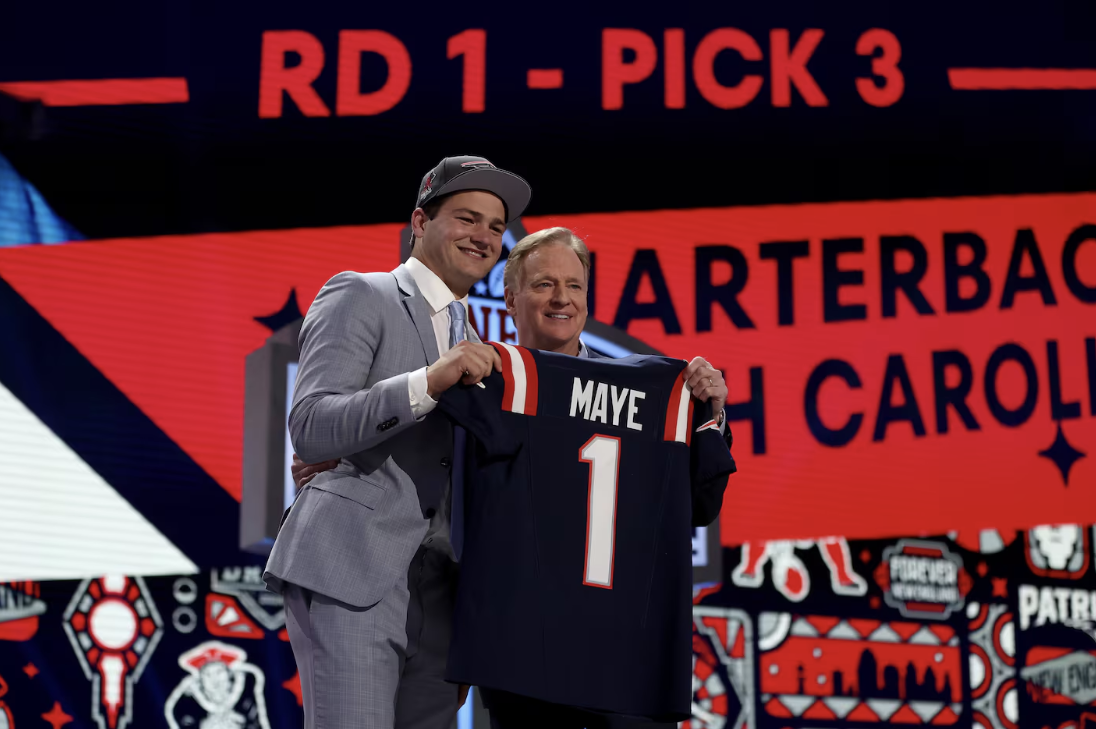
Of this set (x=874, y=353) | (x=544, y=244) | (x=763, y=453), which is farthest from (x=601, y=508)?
(x=874, y=353)

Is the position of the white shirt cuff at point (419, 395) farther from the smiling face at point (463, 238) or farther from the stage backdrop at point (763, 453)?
the stage backdrop at point (763, 453)

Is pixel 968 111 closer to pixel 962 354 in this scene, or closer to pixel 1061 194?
pixel 1061 194

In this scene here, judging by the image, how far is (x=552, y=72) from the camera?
4.33 meters

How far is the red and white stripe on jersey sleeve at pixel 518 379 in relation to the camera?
5.59ft

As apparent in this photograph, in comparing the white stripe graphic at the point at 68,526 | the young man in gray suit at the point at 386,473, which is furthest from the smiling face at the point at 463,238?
the white stripe graphic at the point at 68,526

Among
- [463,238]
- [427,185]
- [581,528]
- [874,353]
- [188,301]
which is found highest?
[188,301]

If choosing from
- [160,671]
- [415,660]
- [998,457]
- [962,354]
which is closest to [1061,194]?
[962,354]

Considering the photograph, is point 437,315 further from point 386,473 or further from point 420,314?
point 386,473

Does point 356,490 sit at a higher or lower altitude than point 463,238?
lower

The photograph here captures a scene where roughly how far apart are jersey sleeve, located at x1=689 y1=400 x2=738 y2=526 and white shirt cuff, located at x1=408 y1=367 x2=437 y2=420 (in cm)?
53

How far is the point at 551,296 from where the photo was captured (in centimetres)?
183

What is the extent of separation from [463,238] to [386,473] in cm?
40

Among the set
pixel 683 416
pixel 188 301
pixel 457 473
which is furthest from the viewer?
pixel 188 301

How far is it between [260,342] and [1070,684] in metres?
3.53
